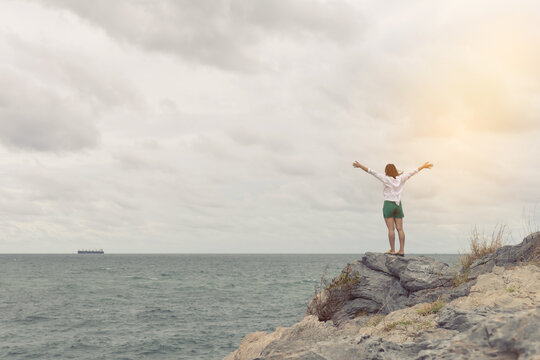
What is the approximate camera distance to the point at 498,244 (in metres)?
12.0

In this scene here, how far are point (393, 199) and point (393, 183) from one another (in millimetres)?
485

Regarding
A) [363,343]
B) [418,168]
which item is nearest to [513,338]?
[363,343]

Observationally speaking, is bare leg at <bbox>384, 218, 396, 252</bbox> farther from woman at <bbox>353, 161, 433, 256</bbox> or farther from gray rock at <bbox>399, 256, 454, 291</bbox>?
gray rock at <bbox>399, 256, 454, 291</bbox>

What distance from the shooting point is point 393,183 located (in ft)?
41.0

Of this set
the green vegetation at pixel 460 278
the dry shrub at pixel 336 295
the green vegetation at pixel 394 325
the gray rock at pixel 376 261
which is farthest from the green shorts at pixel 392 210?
the green vegetation at pixel 394 325

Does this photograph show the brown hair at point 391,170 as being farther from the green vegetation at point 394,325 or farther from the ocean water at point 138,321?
the ocean water at point 138,321

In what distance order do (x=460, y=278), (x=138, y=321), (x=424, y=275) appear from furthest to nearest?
(x=138, y=321), (x=424, y=275), (x=460, y=278)

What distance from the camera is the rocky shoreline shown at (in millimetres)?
5172

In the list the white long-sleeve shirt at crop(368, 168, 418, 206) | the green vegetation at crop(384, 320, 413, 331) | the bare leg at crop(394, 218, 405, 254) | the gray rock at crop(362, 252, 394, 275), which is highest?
the white long-sleeve shirt at crop(368, 168, 418, 206)

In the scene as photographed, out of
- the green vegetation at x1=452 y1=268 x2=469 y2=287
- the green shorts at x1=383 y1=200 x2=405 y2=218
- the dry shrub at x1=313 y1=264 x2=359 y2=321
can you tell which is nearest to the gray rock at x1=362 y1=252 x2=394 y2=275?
the dry shrub at x1=313 y1=264 x2=359 y2=321

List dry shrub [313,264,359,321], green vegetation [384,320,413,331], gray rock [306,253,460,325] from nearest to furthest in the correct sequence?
1. green vegetation [384,320,413,331]
2. gray rock [306,253,460,325]
3. dry shrub [313,264,359,321]

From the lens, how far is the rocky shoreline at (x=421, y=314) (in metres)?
5.17

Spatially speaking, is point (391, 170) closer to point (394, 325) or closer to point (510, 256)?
point (510, 256)

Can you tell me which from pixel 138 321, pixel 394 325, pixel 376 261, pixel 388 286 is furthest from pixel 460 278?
pixel 138 321
